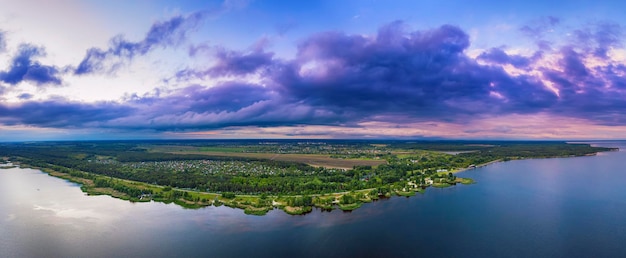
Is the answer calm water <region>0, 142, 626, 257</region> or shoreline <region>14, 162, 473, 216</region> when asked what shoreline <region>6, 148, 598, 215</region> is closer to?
shoreline <region>14, 162, 473, 216</region>

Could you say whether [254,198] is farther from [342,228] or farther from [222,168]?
[222,168]

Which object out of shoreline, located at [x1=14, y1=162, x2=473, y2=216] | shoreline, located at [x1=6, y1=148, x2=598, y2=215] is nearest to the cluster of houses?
shoreline, located at [x1=6, y1=148, x2=598, y2=215]

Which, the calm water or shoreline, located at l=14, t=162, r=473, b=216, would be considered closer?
the calm water

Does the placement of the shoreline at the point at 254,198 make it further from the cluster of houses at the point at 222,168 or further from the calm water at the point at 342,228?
the cluster of houses at the point at 222,168

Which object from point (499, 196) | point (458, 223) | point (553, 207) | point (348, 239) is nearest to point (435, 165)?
point (499, 196)

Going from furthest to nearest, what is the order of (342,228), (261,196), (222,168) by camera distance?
1. (222,168)
2. (261,196)
3. (342,228)

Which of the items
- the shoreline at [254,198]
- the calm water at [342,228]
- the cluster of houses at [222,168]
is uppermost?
the cluster of houses at [222,168]

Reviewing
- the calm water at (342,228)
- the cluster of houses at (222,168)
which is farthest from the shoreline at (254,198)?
the cluster of houses at (222,168)

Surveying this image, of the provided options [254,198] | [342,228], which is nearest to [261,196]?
[254,198]

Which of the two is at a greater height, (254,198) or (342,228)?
(254,198)
